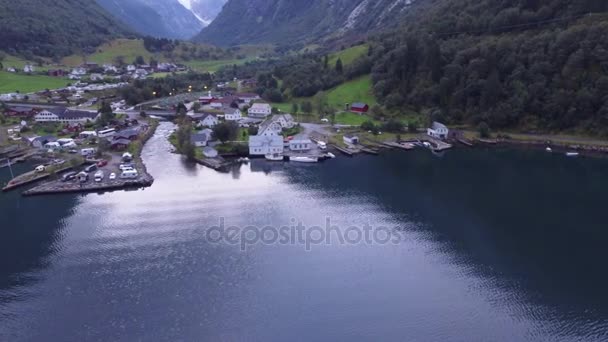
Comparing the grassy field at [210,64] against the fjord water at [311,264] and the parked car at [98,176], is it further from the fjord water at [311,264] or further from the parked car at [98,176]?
the fjord water at [311,264]

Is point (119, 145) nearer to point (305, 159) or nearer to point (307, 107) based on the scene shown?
point (305, 159)

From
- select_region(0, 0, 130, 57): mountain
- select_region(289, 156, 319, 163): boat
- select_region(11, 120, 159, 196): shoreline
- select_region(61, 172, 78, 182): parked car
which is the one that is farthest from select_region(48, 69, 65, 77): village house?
select_region(289, 156, 319, 163): boat

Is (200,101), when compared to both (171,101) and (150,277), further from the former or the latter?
(150,277)

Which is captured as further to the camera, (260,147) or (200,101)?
(200,101)

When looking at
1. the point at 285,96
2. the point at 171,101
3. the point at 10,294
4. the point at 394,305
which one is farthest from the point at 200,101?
the point at 394,305

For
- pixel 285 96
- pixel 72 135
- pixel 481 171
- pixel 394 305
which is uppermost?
pixel 285 96

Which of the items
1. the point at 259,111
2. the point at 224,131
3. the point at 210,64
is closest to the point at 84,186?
the point at 224,131
